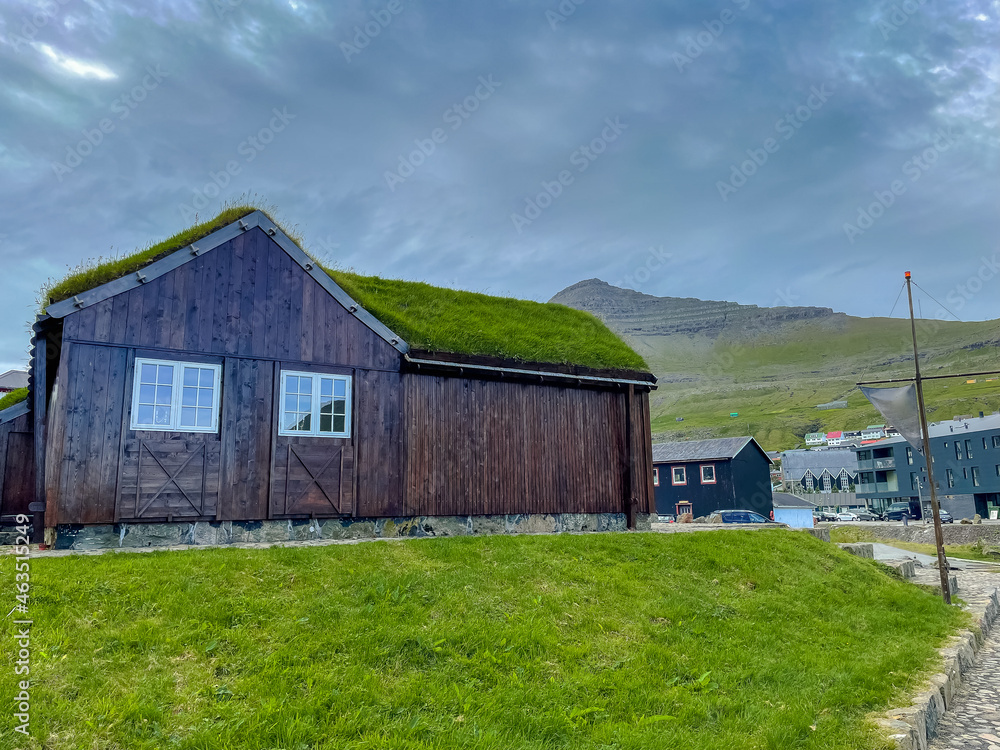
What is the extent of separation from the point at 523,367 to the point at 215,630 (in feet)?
35.3

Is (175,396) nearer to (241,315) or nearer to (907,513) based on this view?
(241,315)

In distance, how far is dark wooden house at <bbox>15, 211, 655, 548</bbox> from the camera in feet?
40.4

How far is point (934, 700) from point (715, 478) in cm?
3748

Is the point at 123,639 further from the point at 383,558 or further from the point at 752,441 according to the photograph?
the point at 752,441

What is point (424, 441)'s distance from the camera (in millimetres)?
15531

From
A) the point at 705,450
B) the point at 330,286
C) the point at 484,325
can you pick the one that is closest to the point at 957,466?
the point at 705,450

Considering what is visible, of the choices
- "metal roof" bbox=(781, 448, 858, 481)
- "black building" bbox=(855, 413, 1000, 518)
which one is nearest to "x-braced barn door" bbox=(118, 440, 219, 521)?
"black building" bbox=(855, 413, 1000, 518)

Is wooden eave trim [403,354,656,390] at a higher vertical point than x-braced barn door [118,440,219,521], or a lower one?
higher

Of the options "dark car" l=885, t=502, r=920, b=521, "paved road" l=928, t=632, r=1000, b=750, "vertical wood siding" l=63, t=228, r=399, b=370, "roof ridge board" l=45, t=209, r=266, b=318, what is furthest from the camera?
"dark car" l=885, t=502, r=920, b=521

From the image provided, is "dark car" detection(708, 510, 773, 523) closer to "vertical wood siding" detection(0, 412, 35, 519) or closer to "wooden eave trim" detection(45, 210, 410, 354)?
"wooden eave trim" detection(45, 210, 410, 354)

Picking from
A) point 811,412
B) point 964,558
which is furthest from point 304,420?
point 811,412

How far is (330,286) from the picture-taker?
14.9m

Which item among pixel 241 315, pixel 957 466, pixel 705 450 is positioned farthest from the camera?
pixel 957 466

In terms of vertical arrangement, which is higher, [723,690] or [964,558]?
[723,690]
